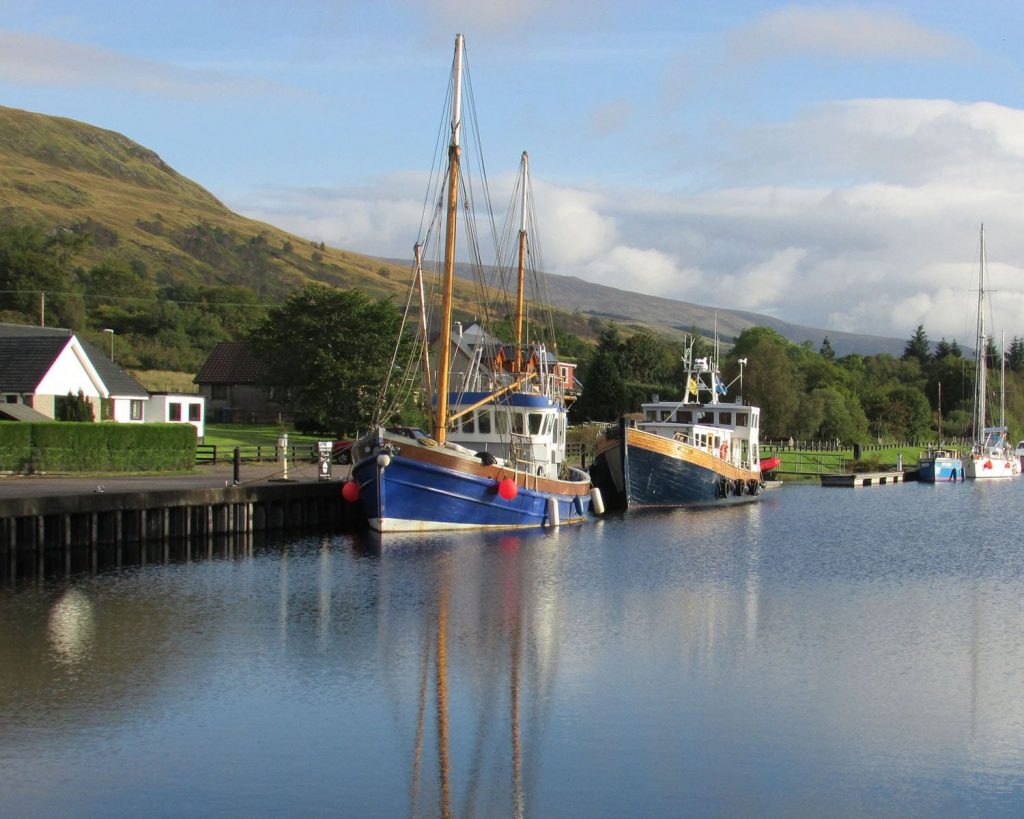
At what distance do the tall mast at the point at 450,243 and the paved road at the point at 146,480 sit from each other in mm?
6837

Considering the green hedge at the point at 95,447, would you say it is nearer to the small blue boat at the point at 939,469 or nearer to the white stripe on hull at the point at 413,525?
the white stripe on hull at the point at 413,525

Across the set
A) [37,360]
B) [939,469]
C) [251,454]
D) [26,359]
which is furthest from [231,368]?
[939,469]

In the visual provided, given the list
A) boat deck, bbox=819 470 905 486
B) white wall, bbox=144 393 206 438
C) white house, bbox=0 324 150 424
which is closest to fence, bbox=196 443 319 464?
white house, bbox=0 324 150 424

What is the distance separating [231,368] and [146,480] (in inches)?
1856

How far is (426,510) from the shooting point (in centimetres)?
4219

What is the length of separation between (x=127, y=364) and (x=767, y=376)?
5270cm

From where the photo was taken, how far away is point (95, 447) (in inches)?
1892

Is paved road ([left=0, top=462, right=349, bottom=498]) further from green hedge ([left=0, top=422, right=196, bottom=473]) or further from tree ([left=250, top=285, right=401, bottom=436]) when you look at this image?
tree ([left=250, top=285, right=401, bottom=436])

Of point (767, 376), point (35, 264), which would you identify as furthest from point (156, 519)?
point (35, 264)

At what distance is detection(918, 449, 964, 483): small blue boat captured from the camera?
295 feet

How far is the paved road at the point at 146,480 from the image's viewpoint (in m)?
39.7

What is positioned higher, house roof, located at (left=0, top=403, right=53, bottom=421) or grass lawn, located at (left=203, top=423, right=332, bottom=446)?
house roof, located at (left=0, top=403, right=53, bottom=421)

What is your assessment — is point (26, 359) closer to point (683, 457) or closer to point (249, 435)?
point (249, 435)

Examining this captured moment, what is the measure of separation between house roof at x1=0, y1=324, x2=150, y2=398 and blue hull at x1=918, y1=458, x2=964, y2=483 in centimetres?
5412
